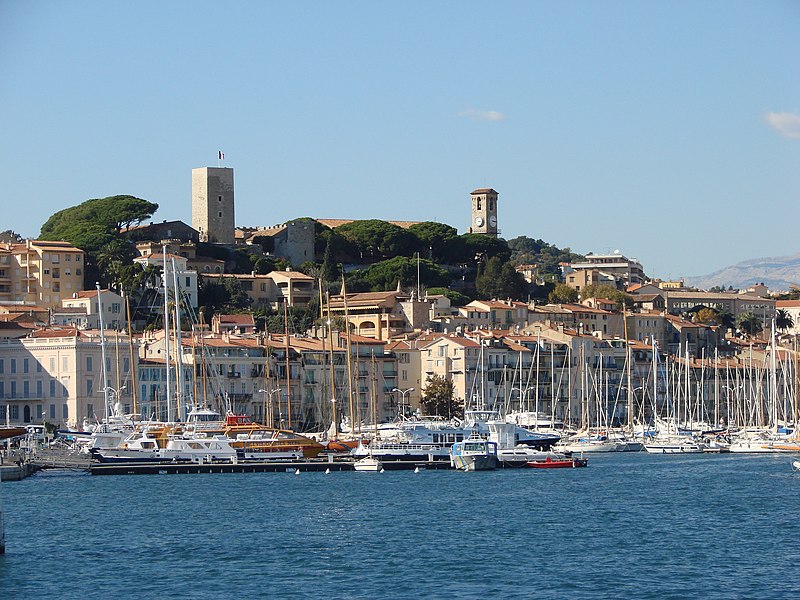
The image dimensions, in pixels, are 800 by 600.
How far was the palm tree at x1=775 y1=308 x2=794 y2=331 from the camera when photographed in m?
142

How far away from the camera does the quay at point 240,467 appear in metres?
61.8

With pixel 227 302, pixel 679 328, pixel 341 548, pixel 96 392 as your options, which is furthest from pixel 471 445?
pixel 679 328

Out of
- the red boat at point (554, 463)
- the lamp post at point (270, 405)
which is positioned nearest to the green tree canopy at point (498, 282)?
the lamp post at point (270, 405)

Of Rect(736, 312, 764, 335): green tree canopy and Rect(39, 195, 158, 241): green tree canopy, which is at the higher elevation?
Rect(39, 195, 158, 241): green tree canopy

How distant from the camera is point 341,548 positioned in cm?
3900

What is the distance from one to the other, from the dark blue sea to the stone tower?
72978mm

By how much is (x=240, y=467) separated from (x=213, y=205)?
72639mm

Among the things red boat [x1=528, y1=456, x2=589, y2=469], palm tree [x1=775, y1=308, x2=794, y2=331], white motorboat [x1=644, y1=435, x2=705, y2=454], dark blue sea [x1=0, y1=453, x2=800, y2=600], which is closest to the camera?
dark blue sea [x1=0, y1=453, x2=800, y2=600]

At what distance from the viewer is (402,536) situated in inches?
1623

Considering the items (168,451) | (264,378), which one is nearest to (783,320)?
(264,378)

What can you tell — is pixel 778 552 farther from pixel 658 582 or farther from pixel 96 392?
pixel 96 392

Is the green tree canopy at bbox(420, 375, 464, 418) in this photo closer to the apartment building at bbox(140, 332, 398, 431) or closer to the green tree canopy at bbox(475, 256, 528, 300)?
the apartment building at bbox(140, 332, 398, 431)

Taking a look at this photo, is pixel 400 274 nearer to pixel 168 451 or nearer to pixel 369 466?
pixel 369 466

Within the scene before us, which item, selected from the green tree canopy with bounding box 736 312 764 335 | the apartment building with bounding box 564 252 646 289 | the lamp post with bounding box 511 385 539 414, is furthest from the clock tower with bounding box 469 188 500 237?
the lamp post with bounding box 511 385 539 414
